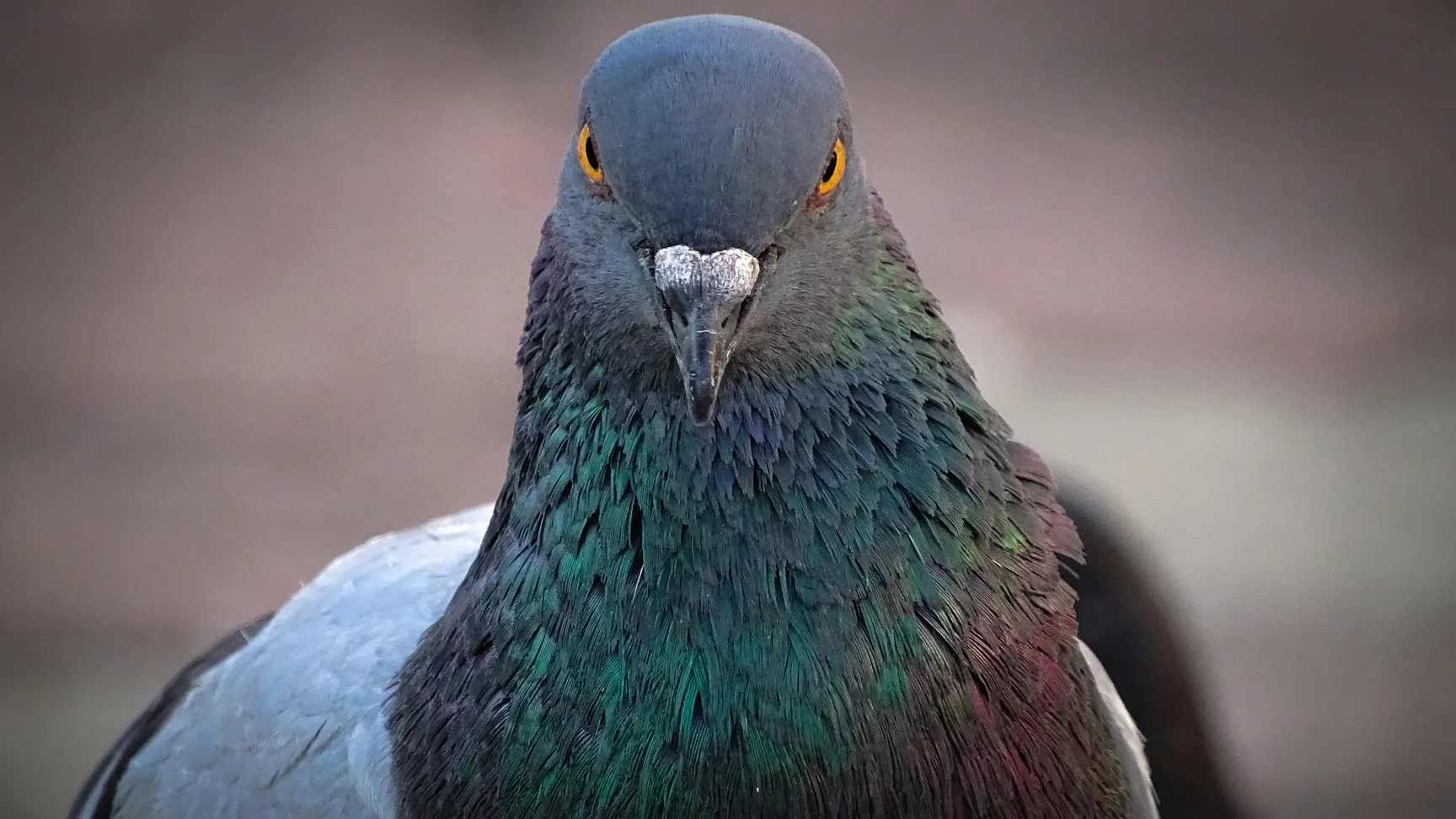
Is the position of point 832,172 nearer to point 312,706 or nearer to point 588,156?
point 588,156

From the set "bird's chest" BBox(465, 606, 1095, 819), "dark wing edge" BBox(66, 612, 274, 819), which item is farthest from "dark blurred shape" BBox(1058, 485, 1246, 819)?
"dark wing edge" BBox(66, 612, 274, 819)

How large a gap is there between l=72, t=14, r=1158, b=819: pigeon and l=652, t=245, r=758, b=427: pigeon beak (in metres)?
0.01

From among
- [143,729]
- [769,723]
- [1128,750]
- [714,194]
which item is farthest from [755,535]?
[143,729]

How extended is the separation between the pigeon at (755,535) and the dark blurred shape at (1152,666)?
90 cm

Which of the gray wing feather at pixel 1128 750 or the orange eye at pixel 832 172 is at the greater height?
the orange eye at pixel 832 172

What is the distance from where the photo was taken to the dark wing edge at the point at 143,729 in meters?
1.53

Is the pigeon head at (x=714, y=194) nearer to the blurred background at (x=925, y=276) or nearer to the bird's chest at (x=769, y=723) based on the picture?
the bird's chest at (x=769, y=723)

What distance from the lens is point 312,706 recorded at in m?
1.20

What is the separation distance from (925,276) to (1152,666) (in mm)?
811

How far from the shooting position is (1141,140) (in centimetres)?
202

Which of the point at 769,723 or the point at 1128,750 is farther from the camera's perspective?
the point at 1128,750

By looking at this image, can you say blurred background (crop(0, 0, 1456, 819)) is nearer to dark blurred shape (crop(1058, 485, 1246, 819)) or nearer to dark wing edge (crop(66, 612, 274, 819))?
dark blurred shape (crop(1058, 485, 1246, 819))

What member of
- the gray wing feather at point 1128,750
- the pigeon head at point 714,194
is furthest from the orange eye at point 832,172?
the gray wing feather at point 1128,750

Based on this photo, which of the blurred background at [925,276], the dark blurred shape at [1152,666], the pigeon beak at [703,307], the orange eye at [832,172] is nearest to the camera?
the pigeon beak at [703,307]
